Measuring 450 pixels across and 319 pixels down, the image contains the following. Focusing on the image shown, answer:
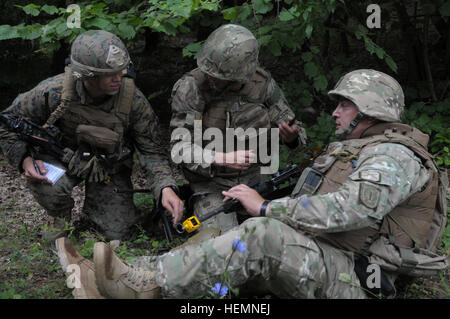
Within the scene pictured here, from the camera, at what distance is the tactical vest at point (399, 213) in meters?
2.92

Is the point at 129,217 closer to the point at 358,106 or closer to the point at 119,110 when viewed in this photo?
the point at 119,110

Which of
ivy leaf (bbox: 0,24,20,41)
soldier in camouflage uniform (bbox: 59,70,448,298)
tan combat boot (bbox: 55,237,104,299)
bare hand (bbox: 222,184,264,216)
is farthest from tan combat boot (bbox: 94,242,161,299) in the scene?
ivy leaf (bbox: 0,24,20,41)

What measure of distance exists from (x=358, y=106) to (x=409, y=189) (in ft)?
2.02

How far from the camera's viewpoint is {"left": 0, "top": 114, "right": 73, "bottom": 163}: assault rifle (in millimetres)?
4020

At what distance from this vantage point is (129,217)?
14.8ft

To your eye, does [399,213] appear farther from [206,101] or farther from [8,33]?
[8,33]

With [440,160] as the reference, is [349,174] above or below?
above

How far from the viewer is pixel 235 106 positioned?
405cm

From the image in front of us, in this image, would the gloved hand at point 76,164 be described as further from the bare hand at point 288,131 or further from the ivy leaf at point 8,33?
the bare hand at point 288,131

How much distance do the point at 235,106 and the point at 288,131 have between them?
0.50 metres

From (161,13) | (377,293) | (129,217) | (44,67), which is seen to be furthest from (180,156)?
(44,67)

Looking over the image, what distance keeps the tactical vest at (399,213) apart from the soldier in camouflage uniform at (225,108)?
872 millimetres

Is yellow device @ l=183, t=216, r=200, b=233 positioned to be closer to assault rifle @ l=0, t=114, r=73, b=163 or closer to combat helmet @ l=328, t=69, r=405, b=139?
combat helmet @ l=328, t=69, r=405, b=139

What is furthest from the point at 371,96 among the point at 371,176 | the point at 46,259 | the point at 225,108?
the point at 46,259
